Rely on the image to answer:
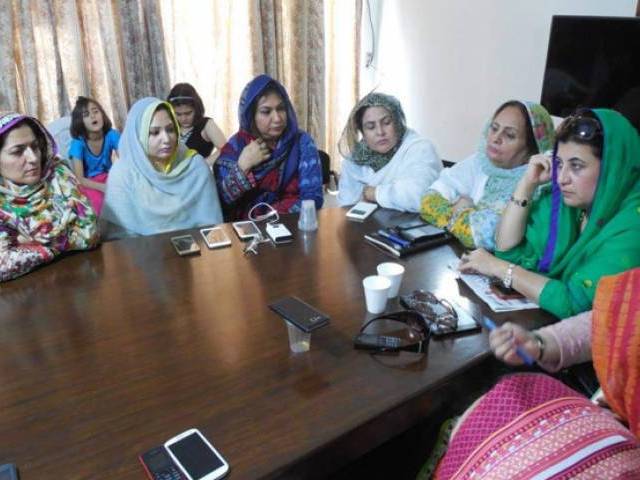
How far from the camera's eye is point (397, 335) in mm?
1130

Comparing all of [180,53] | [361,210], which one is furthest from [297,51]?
[361,210]

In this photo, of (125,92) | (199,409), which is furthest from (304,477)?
(125,92)

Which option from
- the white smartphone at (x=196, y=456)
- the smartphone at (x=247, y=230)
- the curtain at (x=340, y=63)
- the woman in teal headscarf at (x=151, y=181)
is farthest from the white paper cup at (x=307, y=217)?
the curtain at (x=340, y=63)

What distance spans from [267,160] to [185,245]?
2.76ft

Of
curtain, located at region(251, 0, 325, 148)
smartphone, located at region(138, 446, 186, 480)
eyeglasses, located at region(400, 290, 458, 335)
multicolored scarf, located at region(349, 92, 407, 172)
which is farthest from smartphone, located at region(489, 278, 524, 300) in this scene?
curtain, located at region(251, 0, 325, 148)

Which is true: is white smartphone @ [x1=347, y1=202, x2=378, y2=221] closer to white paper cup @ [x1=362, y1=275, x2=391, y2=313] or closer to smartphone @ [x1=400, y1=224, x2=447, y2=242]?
smartphone @ [x1=400, y1=224, x2=447, y2=242]

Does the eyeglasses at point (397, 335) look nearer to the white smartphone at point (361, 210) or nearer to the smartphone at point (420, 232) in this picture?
the smartphone at point (420, 232)

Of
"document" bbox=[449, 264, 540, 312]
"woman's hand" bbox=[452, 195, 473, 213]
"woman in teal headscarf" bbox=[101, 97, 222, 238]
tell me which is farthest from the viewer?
"woman in teal headscarf" bbox=[101, 97, 222, 238]

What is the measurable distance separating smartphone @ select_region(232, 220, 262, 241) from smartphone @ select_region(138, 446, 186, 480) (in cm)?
96

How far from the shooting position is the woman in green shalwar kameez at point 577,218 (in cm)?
118

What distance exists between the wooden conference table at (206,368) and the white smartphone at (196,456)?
20 millimetres

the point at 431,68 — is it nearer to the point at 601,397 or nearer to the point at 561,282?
the point at 561,282

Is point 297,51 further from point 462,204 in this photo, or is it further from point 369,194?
point 462,204

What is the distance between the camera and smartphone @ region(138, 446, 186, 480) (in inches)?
30.4
